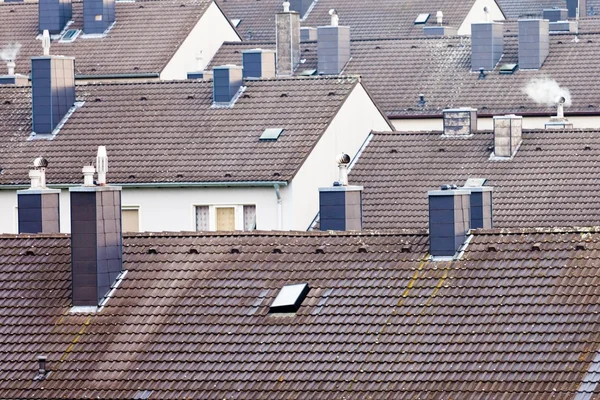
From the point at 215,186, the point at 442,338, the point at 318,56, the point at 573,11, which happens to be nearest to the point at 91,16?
the point at 318,56

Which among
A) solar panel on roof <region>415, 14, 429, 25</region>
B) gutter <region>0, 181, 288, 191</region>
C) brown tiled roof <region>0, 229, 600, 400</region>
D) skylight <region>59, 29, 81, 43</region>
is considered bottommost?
brown tiled roof <region>0, 229, 600, 400</region>

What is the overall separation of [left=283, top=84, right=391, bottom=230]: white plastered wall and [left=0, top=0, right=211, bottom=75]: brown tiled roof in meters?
13.7

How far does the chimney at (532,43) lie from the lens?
74.6 meters

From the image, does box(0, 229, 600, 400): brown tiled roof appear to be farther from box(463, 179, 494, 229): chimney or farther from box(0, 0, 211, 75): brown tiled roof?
box(0, 0, 211, 75): brown tiled roof

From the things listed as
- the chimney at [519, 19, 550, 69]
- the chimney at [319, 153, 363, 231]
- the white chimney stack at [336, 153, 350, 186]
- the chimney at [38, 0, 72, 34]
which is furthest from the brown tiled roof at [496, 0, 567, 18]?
the white chimney stack at [336, 153, 350, 186]

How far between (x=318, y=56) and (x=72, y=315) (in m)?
38.7

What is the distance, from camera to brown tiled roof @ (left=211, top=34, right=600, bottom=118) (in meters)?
72.8

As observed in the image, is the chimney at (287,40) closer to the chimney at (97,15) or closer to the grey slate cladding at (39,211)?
the chimney at (97,15)

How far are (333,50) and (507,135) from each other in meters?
20.2

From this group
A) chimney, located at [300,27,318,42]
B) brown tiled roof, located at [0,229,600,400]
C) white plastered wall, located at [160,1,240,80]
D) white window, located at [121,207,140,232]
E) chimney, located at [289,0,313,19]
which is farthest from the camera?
chimney, located at [289,0,313,19]

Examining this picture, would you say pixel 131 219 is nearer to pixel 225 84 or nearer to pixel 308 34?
pixel 225 84

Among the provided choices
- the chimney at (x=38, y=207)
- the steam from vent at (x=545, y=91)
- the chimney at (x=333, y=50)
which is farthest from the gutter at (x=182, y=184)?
the chimney at (x=333, y=50)

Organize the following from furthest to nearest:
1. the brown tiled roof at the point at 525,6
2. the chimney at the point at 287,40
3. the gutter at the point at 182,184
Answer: the brown tiled roof at the point at 525,6 → the chimney at the point at 287,40 → the gutter at the point at 182,184

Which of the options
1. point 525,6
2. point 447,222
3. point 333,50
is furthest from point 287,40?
point 447,222
